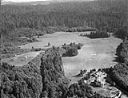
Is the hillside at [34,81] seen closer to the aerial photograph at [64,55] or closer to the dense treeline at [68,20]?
the aerial photograph at [64,55]

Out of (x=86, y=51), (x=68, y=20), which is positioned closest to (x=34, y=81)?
(x=86, y=51)

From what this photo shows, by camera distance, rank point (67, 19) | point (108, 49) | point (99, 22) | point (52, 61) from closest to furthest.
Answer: point (52, 61) < point (108, 49) < point (99, 22) < point (67, 19)

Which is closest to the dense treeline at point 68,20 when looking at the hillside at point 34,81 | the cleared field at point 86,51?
the cleared field at point 86,51

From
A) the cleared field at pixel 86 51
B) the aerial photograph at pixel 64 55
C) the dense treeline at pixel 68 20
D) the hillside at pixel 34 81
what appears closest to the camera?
the hillside at pixel 34 81

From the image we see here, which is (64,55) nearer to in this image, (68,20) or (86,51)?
(86,51)

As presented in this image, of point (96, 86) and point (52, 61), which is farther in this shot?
point (52, 61)

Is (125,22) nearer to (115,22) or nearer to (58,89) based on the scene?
(115,22)

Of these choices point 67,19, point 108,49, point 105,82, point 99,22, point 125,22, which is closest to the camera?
point 105,82

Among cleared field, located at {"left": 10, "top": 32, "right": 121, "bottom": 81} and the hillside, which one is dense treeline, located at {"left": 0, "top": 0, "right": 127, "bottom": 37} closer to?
cleared field, located at {"left": 10, "top": 32, "right": 121, "bottom": 81}

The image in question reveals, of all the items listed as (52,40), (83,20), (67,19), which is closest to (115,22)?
(83,20)
